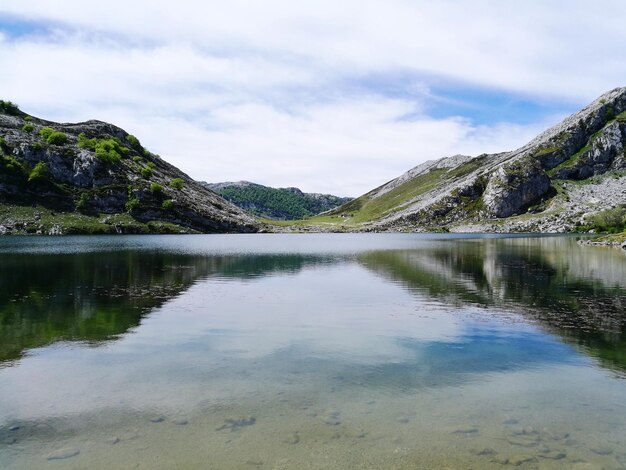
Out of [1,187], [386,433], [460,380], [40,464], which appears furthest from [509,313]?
[1,187]

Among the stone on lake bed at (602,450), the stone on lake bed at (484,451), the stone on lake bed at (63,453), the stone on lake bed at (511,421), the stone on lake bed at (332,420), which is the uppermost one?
the stone on lake bed at (602,450)

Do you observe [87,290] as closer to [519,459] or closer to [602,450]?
[519,459]

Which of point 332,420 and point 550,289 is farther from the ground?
point 550,289

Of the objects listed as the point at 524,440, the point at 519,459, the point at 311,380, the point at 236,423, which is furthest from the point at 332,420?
the point at 524,440

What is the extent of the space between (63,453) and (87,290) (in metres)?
37.0

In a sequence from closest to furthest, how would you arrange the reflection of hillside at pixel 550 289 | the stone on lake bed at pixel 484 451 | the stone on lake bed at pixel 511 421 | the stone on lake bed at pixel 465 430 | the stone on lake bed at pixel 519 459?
the stone on lake bed at pixel 519 459 → the stone on lake bed at pixel 484 451 → the stone on lake bed at pixel 465 430 → the stone on lake bed at pixel 511 421 → the reflection of hillside at pixel 550 289

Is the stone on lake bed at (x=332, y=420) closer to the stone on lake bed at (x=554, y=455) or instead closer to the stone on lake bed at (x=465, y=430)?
the stone on lake bed at (x=465, y=430)

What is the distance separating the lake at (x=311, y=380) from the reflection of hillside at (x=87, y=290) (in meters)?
0.31

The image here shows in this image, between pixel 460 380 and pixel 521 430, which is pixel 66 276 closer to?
pixel 460 380

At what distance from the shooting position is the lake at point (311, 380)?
14.4 metres

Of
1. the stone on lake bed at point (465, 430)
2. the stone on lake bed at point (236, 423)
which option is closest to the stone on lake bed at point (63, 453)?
the stone on lake bed at point (236, 423)

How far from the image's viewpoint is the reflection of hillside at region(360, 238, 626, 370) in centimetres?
3070

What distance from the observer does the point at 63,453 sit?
14133mm

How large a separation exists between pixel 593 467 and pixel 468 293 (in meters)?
35.7
